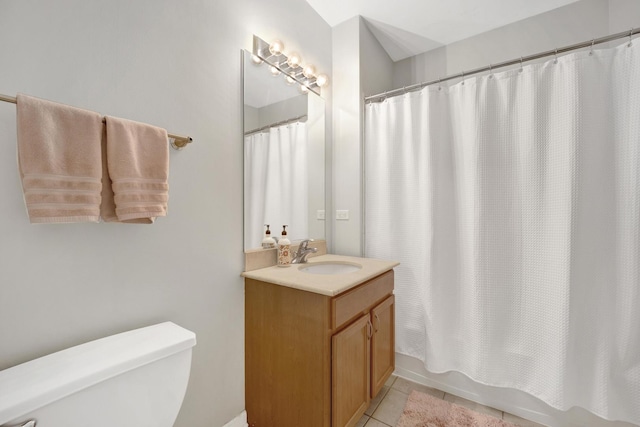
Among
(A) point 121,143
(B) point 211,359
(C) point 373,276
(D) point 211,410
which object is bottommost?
(D) point 211,410

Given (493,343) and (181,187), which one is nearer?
(181,187)

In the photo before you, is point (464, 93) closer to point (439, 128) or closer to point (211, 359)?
point (439, 128)

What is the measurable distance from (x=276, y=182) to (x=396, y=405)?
63.1 inches

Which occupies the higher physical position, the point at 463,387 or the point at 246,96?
the point at 246,96

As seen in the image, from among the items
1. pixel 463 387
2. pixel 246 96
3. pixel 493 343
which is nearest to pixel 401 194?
pixel 493 343

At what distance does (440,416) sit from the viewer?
64.1 inches

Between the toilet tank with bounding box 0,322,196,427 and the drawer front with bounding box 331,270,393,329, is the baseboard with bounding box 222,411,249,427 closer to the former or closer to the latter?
the toilet tank with bounding box 0,322,196,427

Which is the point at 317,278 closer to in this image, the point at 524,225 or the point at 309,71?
the point at 524,225

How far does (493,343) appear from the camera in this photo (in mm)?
1676

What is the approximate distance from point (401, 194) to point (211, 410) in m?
1.69

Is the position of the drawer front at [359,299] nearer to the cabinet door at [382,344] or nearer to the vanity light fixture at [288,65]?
the cabinet door at [382,344]

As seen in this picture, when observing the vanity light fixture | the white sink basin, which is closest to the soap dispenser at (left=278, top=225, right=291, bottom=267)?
the white sink basin

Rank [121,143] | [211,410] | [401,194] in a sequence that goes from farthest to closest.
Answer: [401,194], [211,410], [121,143]

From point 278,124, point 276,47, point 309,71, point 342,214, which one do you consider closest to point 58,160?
point 278,124
